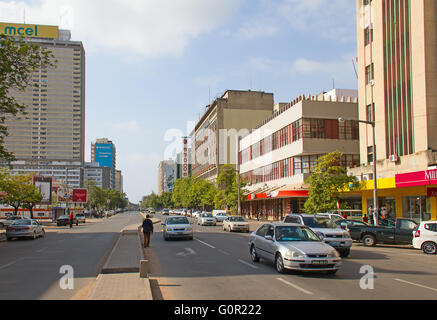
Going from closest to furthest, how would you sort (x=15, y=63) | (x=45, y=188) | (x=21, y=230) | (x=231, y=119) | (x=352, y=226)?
(x=15, y=63)
(x=352, y=226)
(x=21, y=230)
(x=45, y=188)
(x=231, y=119)

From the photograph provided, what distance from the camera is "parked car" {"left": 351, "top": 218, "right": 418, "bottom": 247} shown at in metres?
22.7

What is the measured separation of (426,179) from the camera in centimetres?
2755

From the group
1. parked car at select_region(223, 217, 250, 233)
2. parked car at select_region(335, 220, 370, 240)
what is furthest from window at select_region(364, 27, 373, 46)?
parked car at select_region(335, 220, 370, 240)

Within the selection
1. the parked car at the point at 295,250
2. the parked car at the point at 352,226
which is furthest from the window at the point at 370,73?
the parked car at the point at 295,250

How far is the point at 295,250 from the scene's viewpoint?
1212 centimetres

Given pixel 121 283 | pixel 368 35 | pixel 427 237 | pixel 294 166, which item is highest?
pixel 368 35

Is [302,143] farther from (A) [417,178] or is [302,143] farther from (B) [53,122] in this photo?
(B) [53,122]

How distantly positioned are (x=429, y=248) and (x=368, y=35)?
81.1 feet

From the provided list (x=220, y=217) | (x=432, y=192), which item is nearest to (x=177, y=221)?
(x=432, y=192)

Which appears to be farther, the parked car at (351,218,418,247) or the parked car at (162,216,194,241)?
the parked car at (162,216,194,241)

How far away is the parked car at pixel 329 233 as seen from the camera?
1734 centimetres

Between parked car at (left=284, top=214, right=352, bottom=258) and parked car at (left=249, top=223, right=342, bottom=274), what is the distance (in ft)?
11.5

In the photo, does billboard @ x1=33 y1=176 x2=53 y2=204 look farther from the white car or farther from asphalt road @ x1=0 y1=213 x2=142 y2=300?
the white car

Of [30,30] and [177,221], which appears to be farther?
[30,30]
